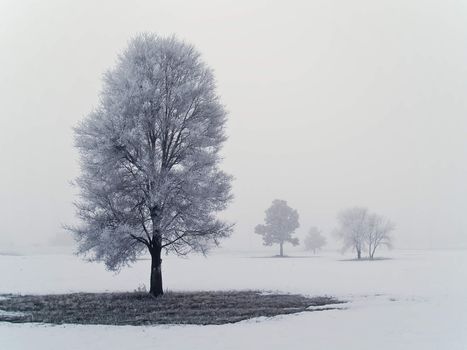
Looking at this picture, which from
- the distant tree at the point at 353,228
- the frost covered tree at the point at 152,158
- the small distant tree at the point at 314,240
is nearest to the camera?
the frost covered tree at the point at 152,158

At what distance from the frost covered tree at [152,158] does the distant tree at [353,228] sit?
→ 66.7m

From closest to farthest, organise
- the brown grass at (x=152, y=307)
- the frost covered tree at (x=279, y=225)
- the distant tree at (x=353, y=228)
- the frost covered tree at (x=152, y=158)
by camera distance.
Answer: the brown grass at (x=152, y=307), the frost covered tree at (x=152, y=158), the distant tree at (x=353, y=228), the frost covered tree at (x=279, y=225)

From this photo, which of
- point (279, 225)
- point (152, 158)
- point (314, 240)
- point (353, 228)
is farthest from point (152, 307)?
point (314, 240)

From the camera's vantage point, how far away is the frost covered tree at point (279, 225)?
101m

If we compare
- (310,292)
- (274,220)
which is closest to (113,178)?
(310,292)

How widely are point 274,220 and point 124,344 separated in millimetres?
89884

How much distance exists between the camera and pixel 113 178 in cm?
2280

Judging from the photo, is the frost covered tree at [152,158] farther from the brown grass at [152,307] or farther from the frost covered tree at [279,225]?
the frost covered tree at [279,225]

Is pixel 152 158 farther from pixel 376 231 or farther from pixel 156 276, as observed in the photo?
pixel 376 231

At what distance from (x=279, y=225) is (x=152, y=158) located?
8044 centimetres

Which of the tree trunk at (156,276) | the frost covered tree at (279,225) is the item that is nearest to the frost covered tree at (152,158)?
the tree trunk at (156,276)

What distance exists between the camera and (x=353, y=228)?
8825 cm

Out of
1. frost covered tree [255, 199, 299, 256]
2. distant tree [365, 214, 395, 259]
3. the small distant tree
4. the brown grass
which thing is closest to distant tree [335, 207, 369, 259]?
distant tree [365, 214, 395, 259]

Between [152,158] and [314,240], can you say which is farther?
[314,240]
